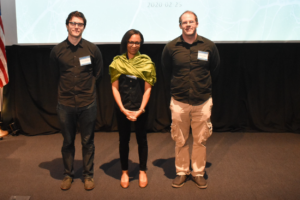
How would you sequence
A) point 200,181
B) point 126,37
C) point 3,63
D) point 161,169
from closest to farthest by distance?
point 126,37 < point 200,181 < point 161,169 < point 3,63

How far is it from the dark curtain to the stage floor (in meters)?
0.26

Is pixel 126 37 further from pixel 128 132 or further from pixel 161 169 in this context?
pixel 161 169

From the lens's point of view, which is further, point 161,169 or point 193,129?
point 161,169

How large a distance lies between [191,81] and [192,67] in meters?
0.12

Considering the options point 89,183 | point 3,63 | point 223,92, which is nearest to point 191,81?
point 89,183

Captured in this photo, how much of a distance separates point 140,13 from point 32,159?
2345 mm

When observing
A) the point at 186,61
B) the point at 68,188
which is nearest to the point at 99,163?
the point at 68,188

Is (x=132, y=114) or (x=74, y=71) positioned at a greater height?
(x=74, y=71)

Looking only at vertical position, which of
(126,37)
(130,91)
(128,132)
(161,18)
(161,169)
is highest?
(161,18)

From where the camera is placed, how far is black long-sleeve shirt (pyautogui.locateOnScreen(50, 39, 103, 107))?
2.25 meters

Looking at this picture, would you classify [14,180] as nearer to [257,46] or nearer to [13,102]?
[13,102]

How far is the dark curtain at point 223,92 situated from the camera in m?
4.02

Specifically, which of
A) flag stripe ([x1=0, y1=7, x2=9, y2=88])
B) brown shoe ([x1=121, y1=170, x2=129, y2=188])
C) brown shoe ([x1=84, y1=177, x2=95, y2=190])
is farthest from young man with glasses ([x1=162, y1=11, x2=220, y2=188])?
flag stripe ([x1=0, y1=7, x2=9, y2=88])

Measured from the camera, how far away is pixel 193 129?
2.42 metres
